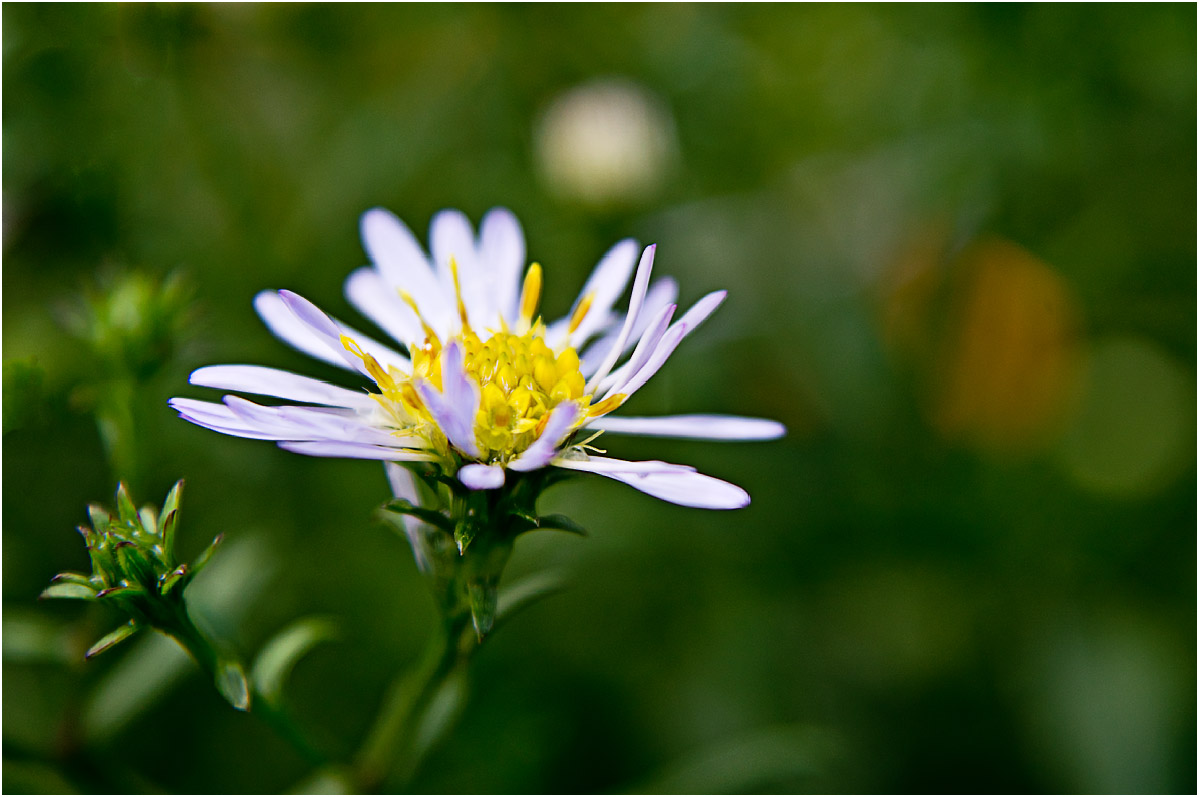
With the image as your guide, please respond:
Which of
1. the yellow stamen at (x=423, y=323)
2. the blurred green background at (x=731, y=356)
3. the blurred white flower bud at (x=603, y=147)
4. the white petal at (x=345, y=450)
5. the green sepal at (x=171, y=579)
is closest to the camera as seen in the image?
the white petal at (x=345, y=450)

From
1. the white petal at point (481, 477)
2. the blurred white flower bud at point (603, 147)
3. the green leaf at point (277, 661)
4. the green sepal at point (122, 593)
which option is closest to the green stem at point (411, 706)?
the green leaf at point (277, 661)

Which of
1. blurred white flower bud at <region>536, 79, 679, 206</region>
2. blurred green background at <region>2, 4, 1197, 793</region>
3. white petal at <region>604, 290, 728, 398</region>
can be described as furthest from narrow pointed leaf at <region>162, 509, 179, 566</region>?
blurred white flower bud at <region>536, 79, 679, 206</region>

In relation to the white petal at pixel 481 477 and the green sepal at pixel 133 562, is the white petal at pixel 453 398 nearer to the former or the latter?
the white petal at pixel 481 477

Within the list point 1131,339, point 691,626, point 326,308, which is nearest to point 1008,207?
point 1131,339

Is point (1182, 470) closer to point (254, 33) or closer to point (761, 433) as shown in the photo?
point (761, 433)

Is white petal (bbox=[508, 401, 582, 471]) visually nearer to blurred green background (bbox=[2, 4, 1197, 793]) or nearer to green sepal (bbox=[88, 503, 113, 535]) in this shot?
green sepal (bbox=[88, 503, 113, 535])

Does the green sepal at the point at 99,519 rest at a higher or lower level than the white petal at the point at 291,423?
lower

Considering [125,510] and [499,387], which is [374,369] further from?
[125,510]
